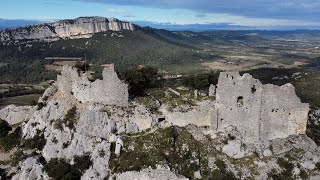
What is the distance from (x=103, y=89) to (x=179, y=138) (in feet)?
38.5

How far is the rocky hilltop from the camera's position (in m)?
43.7

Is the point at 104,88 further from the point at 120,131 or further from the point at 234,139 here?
the point at 234,139

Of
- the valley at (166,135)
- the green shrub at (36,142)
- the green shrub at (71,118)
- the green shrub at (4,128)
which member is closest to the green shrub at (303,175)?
the valley at (166,135)

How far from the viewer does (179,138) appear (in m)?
45.9

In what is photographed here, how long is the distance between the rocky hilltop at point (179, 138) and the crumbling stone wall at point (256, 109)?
113mm

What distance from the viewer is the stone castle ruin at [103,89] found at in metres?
49.8

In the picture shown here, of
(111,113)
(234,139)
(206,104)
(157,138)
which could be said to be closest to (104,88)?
(111,113)

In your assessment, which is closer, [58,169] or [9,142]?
[58,169]

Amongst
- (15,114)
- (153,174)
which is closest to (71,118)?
(15,114)

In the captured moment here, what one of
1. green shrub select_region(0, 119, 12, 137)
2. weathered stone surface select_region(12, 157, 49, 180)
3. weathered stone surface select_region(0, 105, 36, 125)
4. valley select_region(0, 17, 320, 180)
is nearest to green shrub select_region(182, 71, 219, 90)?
valley select_region(0, 17, 320, 180)

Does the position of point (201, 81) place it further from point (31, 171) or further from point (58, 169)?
point (31, 171)

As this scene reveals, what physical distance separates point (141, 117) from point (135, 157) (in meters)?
5.95

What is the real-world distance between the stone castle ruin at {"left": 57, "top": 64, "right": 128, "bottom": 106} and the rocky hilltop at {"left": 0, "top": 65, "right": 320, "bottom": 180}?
4.9 inches

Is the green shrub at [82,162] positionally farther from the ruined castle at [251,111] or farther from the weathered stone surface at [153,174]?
the ruined castle at [251,111]
